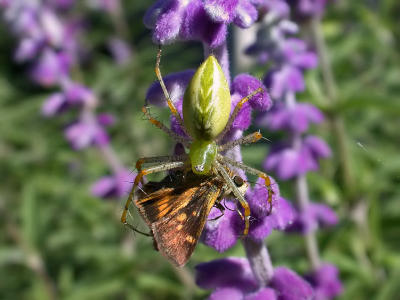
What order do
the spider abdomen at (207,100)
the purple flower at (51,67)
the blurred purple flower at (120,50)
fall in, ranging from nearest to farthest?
the spider abdomen at (207,100)
the purple flower at (51,67)
the blurred purple flower at (120,50)

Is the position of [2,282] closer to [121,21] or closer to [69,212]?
[69,212]

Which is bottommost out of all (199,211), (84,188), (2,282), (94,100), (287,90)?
(2,282)

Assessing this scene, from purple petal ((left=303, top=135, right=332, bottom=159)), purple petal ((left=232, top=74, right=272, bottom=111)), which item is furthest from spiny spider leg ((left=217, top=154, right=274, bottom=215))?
purple petal ((left=303, top=135, right=332, bottom=159))

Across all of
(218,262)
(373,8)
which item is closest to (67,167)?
(373,8)

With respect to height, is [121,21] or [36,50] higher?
[36,50]

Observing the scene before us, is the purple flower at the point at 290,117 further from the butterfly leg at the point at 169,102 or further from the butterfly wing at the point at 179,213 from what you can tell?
the butterfly wing at the point at 179,213

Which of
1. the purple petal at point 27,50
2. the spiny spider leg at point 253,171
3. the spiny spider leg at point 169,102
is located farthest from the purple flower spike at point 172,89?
the purple petal at point 27,50
